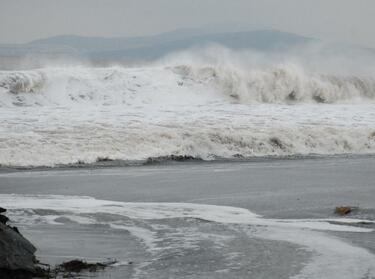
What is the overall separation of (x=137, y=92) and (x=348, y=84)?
1199 cm

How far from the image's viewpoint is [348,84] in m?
39.0

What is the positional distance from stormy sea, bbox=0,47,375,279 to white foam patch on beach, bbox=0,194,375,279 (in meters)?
0.02

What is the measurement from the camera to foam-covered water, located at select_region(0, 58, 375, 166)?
20.5 metres

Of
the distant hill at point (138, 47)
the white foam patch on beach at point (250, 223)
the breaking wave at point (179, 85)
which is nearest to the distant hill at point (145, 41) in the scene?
the distant hill at point (138, 47)

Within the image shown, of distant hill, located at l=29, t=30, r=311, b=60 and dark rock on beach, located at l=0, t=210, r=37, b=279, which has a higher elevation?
distant hill, located at l=29, t=30, r=311, b=60

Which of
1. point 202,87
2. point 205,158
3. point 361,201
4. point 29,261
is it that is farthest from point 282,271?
point 202,87

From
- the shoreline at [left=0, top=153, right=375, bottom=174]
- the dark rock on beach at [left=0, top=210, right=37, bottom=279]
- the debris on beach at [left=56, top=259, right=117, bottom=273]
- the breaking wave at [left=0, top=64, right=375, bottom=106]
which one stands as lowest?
the shoreline at [left=0, top=153, right=375, bottom=174]

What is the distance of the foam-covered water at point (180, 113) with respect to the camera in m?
20.5

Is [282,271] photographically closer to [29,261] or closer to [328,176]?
[29,261]

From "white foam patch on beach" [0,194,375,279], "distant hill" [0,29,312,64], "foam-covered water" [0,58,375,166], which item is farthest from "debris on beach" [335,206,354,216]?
"distant hill" [0,29,312,64]

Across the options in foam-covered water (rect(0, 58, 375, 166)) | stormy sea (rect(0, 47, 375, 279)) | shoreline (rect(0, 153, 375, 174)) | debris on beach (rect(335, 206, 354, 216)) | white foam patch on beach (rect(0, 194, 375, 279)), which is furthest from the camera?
foam-covered water (rect(0, 58, 375, 166))

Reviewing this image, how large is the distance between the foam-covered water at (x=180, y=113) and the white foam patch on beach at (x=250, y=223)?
6.77 m

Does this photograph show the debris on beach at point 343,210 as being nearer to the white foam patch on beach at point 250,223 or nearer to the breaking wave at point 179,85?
the white foam patch on beach at point 250,223

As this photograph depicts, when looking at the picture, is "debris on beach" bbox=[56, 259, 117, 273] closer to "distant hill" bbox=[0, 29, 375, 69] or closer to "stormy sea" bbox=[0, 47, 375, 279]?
"stormy sea" bbox=[0, 47, 375, 279]
